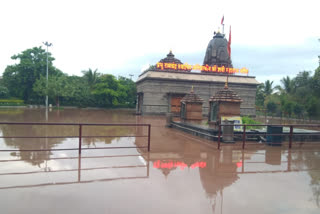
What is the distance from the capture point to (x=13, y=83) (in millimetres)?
44250

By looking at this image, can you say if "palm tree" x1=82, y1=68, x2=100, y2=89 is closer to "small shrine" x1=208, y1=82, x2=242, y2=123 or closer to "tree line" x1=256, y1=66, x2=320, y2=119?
"tree line" x1=256, y1=66, x2=320, y2=119

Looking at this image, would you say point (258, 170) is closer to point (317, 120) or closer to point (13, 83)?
point (317, 120)

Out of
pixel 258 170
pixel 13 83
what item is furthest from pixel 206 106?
pixel 13 83

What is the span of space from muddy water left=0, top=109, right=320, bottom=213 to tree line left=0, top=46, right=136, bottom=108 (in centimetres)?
3333

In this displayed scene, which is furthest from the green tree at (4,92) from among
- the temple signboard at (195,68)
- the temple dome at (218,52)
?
the temple dome at (218,52)

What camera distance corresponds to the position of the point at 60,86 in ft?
122

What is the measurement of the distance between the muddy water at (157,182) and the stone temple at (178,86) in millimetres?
20979

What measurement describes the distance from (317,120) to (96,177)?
87.7 feet

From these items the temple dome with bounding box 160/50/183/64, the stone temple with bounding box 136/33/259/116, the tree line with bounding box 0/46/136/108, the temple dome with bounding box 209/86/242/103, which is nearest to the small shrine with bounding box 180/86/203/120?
the temple dome with bounding box 209/86/242/103

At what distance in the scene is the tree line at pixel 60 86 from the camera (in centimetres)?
3947

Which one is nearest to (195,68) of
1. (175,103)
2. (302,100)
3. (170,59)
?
(175,103)

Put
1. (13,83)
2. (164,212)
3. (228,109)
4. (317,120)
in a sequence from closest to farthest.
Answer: (164,212) < (228,109) < (317,120) < (13,83)

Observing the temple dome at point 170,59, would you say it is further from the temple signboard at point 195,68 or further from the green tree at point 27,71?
the green tree at point 27,71

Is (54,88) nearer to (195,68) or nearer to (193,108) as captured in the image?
(195,68)
